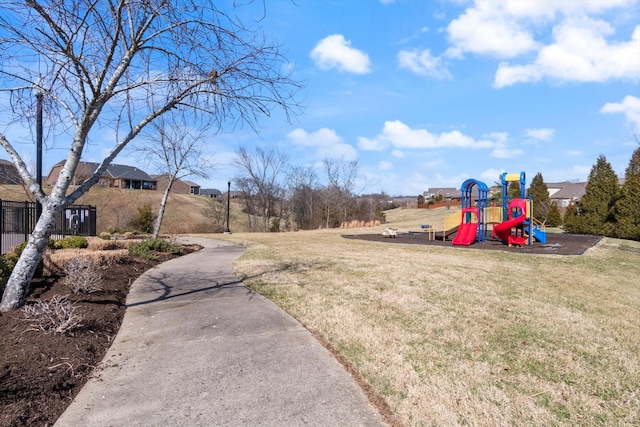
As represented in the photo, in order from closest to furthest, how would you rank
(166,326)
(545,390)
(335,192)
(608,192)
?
(545,390), (166,326), (608,192), (335,192)

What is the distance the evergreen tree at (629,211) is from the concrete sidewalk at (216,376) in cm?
2560

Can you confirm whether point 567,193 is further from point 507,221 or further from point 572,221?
point 507,221

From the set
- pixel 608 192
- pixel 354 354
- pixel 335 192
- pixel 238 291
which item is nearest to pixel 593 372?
pixel 354 354

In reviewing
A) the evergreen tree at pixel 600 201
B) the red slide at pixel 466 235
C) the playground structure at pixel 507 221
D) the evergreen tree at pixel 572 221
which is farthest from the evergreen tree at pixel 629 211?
the red slide at pixel 466 235

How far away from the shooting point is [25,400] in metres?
3.14

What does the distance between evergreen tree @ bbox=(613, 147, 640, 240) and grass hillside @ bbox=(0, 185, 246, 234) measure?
2971 centimetres

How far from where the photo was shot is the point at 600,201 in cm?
2661

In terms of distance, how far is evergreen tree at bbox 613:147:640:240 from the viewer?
23.6m

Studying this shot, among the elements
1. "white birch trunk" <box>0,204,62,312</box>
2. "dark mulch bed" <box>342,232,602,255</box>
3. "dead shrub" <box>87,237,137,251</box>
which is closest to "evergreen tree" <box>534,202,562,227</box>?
"dark mulch bed" <box>342,232,602,255</box>

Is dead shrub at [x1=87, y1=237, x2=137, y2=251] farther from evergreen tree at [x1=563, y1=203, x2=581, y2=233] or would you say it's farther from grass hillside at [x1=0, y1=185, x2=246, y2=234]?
evergreen tree at [x1=563, y1=203, x2=581, y2=233]

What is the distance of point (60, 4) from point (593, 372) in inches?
268

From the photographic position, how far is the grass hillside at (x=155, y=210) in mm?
36500

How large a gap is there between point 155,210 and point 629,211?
144ft

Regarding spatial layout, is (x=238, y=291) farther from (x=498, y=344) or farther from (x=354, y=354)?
(x=498, y=344)
